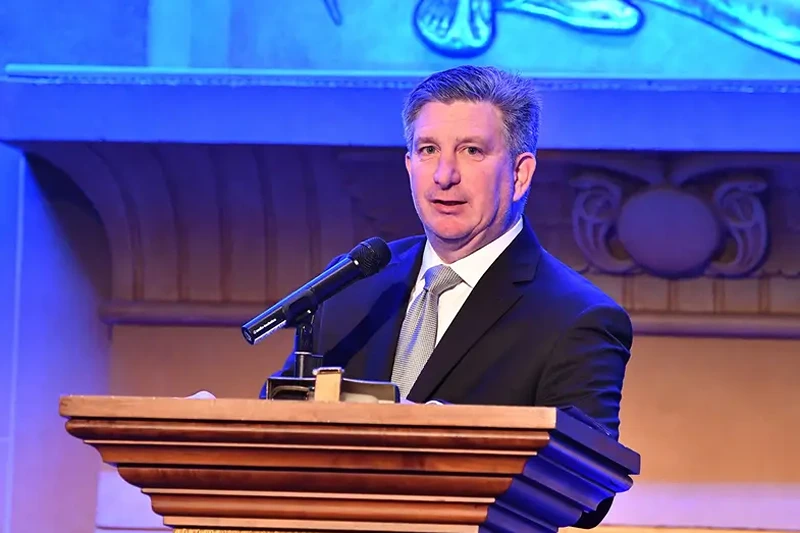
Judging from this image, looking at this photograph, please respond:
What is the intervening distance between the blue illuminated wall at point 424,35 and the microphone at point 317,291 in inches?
51.3

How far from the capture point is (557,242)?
2.88 metres

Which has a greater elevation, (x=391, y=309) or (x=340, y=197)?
(x=340, y=197)

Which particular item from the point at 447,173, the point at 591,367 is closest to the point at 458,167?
the point at 447,173

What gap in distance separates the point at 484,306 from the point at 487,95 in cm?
31

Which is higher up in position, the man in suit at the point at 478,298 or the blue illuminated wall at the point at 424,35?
the blue illuminated wall at the point at 424,35

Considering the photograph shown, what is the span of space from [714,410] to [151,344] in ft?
4.57

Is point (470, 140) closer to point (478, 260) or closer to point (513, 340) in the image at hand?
point (478, 260)

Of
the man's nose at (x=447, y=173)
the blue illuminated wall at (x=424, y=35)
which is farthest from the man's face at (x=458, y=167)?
the blue illuminated wall at (x=424, y=35)

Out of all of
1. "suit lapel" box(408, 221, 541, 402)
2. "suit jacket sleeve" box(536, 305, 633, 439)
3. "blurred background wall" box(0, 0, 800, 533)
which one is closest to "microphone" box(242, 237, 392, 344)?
"suit lapel" box(408, 221, 541, 402)

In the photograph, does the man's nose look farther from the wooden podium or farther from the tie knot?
the wooden podium

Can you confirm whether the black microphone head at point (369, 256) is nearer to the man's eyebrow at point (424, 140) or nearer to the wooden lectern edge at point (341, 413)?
the man's eyebrow at point (424, 140)

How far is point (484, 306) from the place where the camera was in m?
1.73

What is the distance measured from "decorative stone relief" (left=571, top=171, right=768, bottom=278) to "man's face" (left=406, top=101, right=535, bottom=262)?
98 cm

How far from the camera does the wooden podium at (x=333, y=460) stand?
103 centimetres
